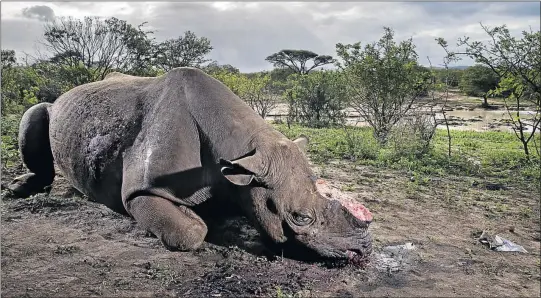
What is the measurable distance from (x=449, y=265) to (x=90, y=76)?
15.3 m

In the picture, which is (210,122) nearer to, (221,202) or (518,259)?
(221,202)

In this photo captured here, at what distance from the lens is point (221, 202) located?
5.16m

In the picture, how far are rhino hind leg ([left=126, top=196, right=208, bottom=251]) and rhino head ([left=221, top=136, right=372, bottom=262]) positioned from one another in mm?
666

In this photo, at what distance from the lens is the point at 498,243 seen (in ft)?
19.5

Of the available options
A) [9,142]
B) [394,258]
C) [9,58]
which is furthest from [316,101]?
[394,258]

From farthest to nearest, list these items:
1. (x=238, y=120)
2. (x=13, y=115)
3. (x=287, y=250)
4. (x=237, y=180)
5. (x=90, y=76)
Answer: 1. (x=90, y=76)
2. (x=13, y=115)
3. (x=238, y=120)
4. (x=287, y=250)
5. (x=237, y=180)

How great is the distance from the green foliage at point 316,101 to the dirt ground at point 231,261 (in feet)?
47.0

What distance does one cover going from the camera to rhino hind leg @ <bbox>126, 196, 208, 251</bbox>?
4.76 meters

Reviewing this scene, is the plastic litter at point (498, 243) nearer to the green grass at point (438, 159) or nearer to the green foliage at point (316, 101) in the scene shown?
the green grass at point (438, 159)

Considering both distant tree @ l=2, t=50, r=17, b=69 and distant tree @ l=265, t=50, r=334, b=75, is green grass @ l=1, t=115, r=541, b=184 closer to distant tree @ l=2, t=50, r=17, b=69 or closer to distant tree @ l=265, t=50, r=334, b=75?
distant tree @ l=2, t=50, r=17, b=69

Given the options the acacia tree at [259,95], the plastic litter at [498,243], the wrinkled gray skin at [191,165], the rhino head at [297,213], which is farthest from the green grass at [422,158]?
the acacia tree at [259,95]

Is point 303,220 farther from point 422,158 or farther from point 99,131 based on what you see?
point 422,158

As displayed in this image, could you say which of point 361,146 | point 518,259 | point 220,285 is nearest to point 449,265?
point 518,259

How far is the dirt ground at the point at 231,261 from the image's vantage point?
4.41 metres
